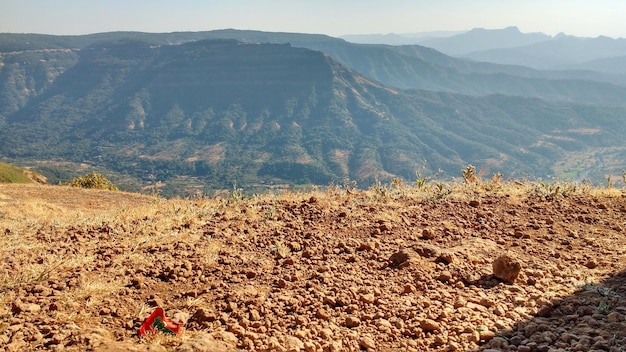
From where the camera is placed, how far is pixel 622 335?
324 centimetres

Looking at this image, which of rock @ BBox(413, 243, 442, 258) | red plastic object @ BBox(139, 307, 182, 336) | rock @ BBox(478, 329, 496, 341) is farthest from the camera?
rock @ BBox(413, 243, 442, 258)

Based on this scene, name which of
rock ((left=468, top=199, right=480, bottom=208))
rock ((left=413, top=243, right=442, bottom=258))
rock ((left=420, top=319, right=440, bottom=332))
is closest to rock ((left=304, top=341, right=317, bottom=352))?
rock ((left=420, top=319, right=440, bottom=332))

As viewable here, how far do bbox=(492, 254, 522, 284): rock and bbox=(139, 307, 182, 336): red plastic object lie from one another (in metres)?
3.01

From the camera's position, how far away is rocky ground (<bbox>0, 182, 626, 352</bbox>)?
327cm

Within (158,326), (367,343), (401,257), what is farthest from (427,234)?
(158,326)

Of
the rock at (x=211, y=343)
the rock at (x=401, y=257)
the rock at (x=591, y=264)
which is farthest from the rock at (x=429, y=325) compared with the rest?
the rock at (x=591, y=264)

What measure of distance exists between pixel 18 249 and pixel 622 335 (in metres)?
5.95

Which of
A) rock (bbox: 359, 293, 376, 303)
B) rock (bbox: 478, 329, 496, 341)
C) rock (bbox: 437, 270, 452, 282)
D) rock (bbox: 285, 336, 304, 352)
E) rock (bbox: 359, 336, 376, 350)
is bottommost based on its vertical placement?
rock (bbox: 359, 336, 376, 350)

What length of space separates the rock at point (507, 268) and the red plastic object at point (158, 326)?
3.01 m

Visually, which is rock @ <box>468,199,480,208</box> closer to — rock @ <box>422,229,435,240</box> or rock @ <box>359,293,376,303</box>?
rock @ <box>422,229,435,240</box>

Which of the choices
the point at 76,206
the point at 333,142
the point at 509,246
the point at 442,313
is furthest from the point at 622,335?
the point at 333,142

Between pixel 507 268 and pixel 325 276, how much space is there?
69.8 inches

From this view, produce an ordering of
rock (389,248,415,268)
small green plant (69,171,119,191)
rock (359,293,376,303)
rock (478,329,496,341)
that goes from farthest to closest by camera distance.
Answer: small green plant (69,171,119,191), rock (389,248,415,268), rock (359,293,376,303), rock (478,329,496,341)

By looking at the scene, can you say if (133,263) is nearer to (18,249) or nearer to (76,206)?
(18,249)
